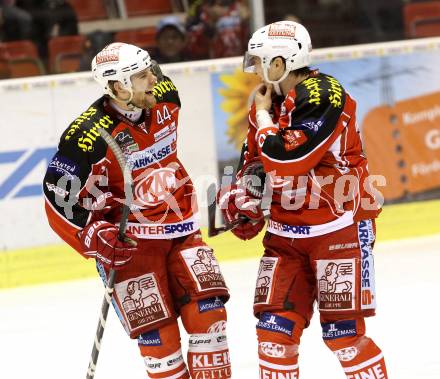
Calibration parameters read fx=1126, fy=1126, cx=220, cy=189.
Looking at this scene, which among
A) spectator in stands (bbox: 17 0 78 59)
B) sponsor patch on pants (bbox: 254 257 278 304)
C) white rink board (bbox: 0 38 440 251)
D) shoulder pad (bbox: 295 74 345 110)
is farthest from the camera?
spectator in stands (bbox: 17 0 78 59)

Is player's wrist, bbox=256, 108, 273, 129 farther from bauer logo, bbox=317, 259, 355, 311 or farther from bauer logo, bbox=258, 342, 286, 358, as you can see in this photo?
bauer logo, bbox=258, 342, 286, 358

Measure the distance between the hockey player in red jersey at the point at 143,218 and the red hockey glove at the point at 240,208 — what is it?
0.46ft

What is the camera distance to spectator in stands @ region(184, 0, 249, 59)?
6852 millimetres

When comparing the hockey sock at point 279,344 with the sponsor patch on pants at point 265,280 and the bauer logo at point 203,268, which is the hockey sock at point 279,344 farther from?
the bauer logo at point 203,268

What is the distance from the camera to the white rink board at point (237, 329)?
4.83 m

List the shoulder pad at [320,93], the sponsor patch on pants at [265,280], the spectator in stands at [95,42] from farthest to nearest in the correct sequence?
the spectator in stands at [95,42], the sponsor patch on pants at [265,280], the shoulder pad at [320,93]

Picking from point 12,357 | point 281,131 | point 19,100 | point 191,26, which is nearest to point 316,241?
point 281,131

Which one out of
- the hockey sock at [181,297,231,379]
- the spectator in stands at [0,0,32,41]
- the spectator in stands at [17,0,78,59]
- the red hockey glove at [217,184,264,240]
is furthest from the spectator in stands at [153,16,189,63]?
the hockey sock at [181,297,231,379]

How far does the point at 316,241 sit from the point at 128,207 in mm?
664

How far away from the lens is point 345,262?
154 inches

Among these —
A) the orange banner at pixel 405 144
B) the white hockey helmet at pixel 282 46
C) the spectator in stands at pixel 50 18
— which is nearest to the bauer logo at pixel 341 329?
the white hockey helmet at pixel 282 46

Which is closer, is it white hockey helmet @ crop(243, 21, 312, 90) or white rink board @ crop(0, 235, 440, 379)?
white hockey helmet @ crop(243, 21, 312, 90)

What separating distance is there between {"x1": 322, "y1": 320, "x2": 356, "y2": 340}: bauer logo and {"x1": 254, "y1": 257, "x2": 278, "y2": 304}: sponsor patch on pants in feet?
0.77

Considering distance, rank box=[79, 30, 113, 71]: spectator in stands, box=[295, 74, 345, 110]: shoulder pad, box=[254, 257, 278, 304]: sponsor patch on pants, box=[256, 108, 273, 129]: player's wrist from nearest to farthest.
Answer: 1. box=[295, 74, 345, 110]: shoulder pad
2. box=[256, 108, 273, 129]: player's wrist
3. box=[254, 257, 278, 304]: sponsor patch on pants
4. box=[79, 30, 113, 71]: spectator in stands
